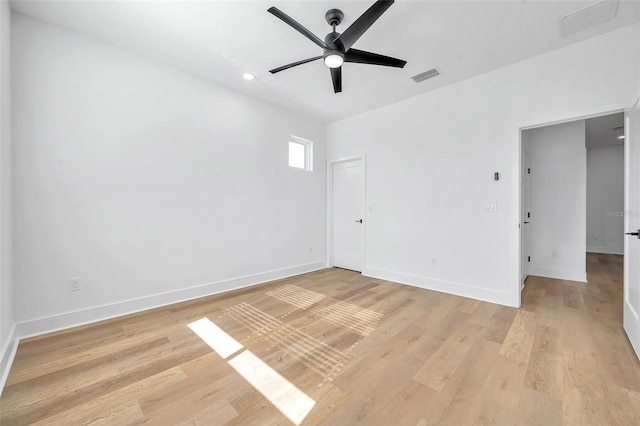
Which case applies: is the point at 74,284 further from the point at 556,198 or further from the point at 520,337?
the point at 556,198

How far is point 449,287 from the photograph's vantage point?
140 inches

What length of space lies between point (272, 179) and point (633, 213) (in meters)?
Answer: 4.13

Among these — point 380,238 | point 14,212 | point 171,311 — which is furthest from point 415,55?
point 14,212

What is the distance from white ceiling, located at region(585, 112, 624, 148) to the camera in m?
4.58

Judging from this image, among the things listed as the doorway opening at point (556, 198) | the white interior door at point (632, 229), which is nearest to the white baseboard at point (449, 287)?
the white interior door at point (632, 229)

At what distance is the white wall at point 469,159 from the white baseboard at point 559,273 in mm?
2092

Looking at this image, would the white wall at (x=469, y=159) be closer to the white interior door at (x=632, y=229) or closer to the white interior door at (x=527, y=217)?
the white interior door at (x=632, y=229)

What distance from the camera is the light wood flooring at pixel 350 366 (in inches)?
58.2

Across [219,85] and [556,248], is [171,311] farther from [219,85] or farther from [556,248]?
[556,248]

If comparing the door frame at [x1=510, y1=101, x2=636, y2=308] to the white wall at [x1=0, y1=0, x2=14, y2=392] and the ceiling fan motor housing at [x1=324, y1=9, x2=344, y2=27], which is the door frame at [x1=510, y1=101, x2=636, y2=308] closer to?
the ceiling fan motor housing at [x1=324, y1=9, x2=344, y2=27]

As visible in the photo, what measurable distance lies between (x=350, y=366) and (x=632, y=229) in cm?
274

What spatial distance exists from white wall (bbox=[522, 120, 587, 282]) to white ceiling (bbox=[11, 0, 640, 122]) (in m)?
2.08

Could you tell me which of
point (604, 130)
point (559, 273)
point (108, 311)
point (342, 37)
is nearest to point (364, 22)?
point (342, 37)

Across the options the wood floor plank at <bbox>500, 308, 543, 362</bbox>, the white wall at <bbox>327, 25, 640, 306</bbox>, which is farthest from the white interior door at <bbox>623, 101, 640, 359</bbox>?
the wood floor plank at <bbox>500, 308, 543, 362</bbox>
